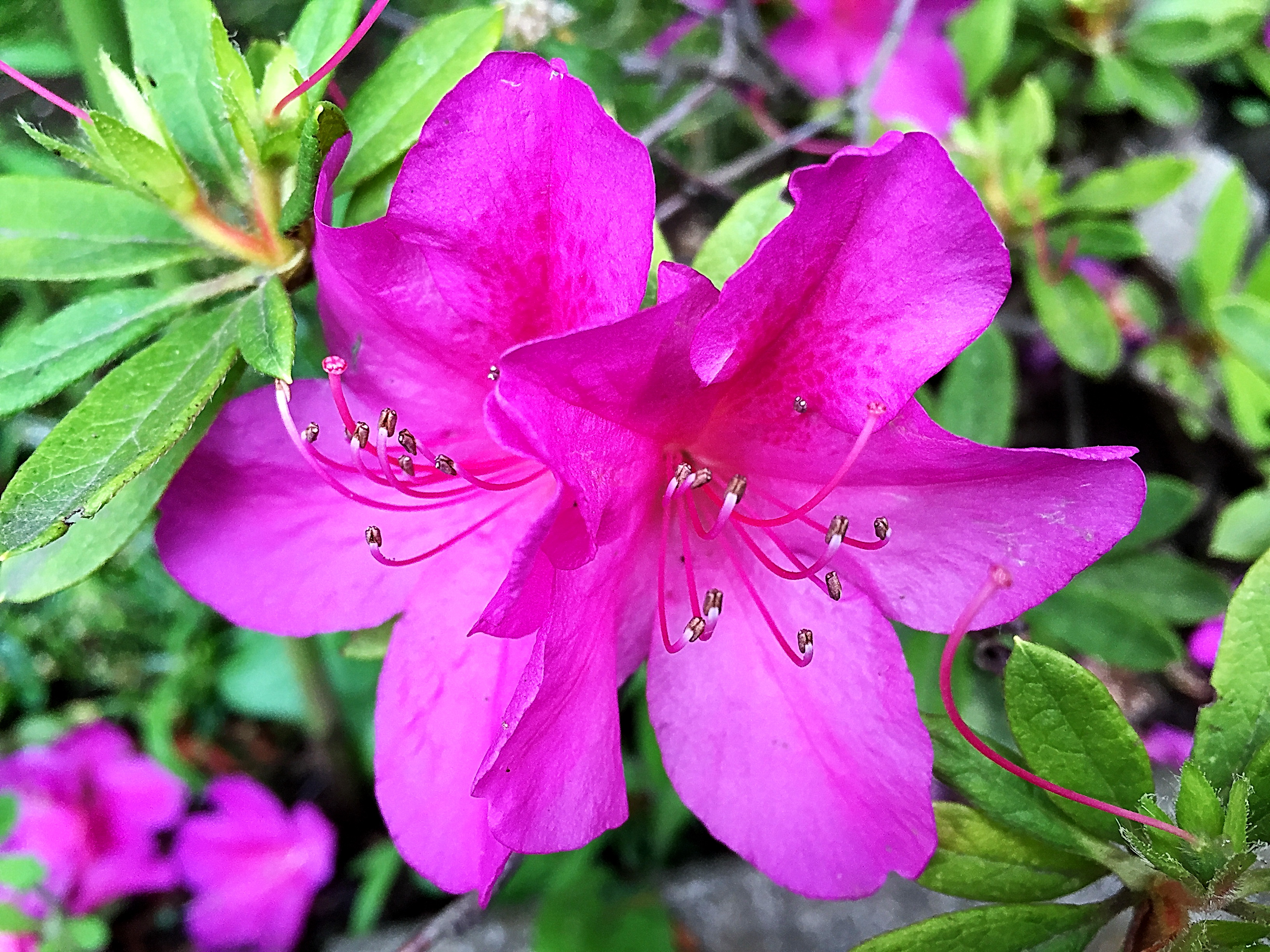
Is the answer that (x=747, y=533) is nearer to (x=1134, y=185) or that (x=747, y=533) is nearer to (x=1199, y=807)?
(x=1199, y=807)

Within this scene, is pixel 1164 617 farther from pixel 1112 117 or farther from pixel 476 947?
pixel 1112 117

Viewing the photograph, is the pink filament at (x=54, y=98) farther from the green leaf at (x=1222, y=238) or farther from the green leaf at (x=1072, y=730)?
the green leaf at (x=1222, y=238)

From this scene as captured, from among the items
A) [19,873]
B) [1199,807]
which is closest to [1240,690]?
[1199,807]

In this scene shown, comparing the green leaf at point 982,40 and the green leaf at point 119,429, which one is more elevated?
the green leaf at point 119,429

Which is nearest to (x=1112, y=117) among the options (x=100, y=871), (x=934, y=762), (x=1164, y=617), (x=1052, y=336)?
(x=1052, y=336)

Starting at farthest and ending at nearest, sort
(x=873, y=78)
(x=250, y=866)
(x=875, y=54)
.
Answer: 1. (x=250, y=866)
2. (x=875, y=54)
3. (x=873, y=78)

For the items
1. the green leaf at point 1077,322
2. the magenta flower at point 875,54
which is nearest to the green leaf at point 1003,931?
the green leaf at point 1077,322
